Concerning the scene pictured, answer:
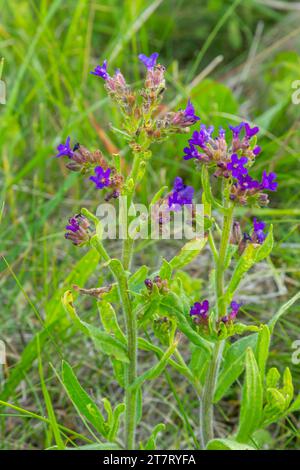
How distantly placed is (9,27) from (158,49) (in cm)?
99

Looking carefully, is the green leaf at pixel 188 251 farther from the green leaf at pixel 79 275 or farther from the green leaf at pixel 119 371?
the green leaf at pixel 79 275

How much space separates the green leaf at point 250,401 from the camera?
2.04 m

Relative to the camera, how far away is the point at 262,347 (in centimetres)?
211

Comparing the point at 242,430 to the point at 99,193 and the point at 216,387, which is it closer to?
the point at 216,387

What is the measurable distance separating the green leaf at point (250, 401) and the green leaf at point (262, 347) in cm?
8

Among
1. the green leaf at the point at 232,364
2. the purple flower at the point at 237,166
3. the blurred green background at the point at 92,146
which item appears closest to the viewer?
the purple flower at the point at 237,166

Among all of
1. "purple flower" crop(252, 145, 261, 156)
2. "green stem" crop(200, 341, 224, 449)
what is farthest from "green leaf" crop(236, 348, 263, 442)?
"purple flower" crop(252, 145, 261, 156)

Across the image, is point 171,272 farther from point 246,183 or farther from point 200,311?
point 246,183

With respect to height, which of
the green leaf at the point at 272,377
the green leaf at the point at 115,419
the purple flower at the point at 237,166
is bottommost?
the green leaf at the point at 115,419

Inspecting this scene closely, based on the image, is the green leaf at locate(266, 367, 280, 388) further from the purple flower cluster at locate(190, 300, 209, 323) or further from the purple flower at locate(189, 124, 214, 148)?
the purple flower at locate(189, 124, 214, 148)

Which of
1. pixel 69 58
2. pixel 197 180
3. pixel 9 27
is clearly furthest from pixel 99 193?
pixel 9 27

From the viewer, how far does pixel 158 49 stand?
4.77 metres

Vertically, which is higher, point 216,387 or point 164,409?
point 216,387

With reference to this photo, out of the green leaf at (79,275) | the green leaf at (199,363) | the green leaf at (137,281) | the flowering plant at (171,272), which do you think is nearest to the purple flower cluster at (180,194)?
the flowering plant at (171,272)
